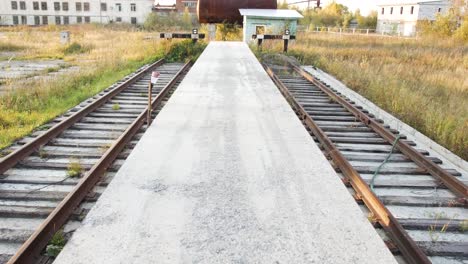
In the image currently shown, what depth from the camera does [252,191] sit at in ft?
14.9

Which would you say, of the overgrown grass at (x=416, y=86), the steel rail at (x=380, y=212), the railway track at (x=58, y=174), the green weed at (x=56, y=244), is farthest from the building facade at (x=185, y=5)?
the green weed at (x=56, y=244)

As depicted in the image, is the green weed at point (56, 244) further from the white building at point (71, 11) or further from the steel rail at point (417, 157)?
the white building at point (71, 11)

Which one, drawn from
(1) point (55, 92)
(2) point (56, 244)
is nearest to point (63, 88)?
(1) point (55, 92)

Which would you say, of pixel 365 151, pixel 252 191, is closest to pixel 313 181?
pixel 252 191

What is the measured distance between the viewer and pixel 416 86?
13672 millimetres

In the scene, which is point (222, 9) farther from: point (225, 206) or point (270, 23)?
point (225, 206)

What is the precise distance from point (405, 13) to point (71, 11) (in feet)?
197

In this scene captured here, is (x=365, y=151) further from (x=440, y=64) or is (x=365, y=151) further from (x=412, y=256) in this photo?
(x=440, y=64)

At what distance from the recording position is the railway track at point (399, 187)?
158 inches

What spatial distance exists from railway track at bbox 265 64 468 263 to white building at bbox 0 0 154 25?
7457 cm

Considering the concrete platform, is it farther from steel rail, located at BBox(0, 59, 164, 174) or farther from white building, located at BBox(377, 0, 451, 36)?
white building, located at BBox(377, 0, 451, 36)

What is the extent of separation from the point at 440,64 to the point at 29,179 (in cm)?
2000

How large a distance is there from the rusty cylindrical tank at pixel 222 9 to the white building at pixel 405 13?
4210 centimetres

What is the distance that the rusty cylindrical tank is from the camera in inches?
1073
